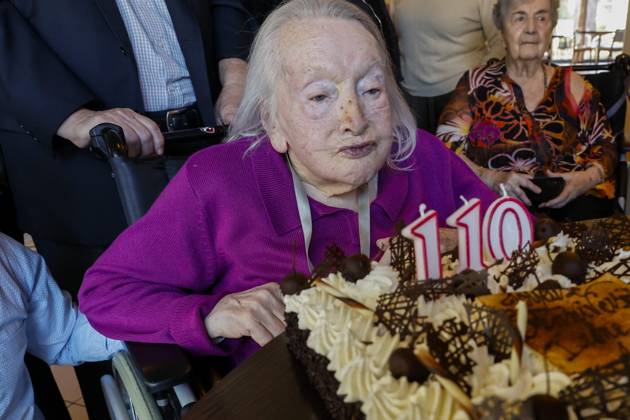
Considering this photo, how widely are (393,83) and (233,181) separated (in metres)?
Answer: 0.43

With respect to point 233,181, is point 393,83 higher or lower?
higher

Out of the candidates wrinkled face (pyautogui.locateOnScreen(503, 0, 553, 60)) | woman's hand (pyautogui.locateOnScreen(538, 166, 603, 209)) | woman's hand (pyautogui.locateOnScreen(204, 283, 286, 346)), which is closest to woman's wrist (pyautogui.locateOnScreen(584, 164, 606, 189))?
woman's hand (pyautogui.locateOnScreen(538, 166, 603, 209))

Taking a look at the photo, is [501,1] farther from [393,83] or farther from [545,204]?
[393,83]

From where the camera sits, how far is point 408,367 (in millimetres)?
635

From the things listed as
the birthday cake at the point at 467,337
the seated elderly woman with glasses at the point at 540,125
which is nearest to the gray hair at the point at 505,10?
the seated elderly woman with glasses at the point at 540,125

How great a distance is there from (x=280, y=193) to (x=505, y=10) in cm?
148

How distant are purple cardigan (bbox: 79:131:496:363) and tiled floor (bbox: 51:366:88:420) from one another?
136 cm

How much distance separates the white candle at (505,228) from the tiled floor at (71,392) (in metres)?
1.97

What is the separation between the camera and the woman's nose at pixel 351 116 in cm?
111

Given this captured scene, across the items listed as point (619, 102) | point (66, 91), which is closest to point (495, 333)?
point (66, 91)

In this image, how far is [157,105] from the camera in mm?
1633

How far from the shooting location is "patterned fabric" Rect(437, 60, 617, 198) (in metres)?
2.20

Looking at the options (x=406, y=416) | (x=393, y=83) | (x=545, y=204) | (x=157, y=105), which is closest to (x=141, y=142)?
(x=157, y=105)

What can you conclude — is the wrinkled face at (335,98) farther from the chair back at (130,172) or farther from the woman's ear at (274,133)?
the chair back at (130,172)
